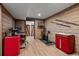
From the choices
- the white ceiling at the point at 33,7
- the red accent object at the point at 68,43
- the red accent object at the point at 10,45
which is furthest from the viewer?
the red accent object at the point at 68,43

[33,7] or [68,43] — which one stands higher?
[33,7]

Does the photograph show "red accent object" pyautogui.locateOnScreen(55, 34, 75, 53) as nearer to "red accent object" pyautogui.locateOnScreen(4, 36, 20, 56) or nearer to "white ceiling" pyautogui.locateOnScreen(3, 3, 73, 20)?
"white ceiling" pyautogui.locateOnScreen(3, 3, 73, 20)

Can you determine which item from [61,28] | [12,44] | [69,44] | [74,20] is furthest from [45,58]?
[61,28]

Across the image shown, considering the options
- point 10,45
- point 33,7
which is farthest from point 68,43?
point 10,45

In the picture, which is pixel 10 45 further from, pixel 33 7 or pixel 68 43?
pixel 68 43

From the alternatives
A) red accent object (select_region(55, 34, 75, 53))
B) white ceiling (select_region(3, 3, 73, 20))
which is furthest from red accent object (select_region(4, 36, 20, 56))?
red accent object (select_region(55, 34, 75, 53))

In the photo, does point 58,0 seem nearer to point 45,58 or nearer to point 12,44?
point 45,58

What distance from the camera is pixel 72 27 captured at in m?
4.92

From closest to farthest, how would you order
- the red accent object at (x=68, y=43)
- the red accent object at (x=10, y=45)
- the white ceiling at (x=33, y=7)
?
the red accent object at (x=10, y=45) → the white ceiling at (x=33, y=7) → the red accent object at (x=68, y=43)

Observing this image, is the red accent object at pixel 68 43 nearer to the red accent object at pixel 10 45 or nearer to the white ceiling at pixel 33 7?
the white ceiling at pixel 33 7

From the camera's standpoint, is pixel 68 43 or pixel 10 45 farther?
pixel 68 43

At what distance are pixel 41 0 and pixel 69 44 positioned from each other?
2938 millimetres

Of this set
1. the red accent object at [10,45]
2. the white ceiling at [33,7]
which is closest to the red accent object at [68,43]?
the white ceiling at [33,7]

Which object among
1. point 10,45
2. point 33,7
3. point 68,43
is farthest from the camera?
point 33,7
